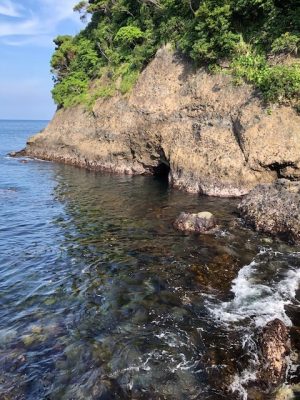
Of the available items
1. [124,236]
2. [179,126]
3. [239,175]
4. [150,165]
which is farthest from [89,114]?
[124,236]

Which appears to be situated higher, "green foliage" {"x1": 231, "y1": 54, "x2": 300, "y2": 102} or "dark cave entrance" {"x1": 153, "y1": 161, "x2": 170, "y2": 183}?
"green foliage" {"x1": 231, "y1": 54, "x2": 300, "y2": 102}

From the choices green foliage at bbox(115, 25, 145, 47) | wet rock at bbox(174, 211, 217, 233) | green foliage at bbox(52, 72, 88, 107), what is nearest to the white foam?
wet rock at bbox(174, 211, 217, 233)

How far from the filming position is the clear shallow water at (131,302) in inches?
317

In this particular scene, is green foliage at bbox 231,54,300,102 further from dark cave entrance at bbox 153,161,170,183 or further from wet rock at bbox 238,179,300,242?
dark cave entrance at bbox 153,161,170,183

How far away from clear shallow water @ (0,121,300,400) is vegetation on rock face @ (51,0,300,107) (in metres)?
9.46

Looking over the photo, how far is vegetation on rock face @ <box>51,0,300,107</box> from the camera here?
2191 cm

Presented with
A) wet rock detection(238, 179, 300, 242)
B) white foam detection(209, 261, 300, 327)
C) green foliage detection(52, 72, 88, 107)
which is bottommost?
white foam detection(209, 261, 300, 327)

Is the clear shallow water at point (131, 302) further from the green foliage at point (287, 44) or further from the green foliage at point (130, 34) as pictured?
the green foliage at point (130, 34)

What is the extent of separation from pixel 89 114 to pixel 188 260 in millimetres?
26766

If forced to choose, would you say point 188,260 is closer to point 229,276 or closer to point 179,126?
point 229,276

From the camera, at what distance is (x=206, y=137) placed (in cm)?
2442

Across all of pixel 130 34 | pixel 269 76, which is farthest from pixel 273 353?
pixel 130 34

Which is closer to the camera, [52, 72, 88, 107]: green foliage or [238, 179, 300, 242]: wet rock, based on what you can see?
[238, 179, 300, 242]: wet rock

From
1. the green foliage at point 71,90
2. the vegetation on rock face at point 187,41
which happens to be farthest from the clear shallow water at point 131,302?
the green foliage at point 71,90
